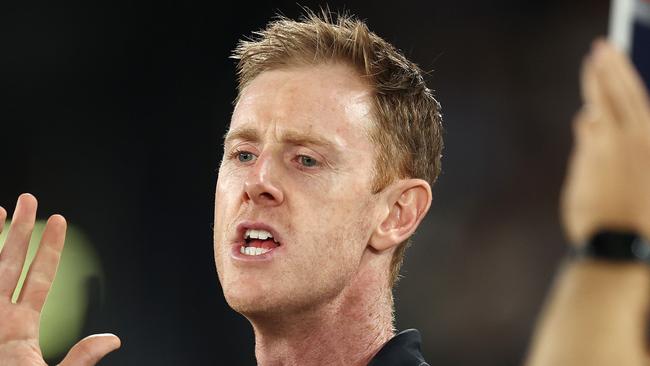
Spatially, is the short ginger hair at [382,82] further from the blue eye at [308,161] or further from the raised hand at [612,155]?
the raised hand at [612,155]

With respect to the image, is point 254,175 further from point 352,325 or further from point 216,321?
point 216,321

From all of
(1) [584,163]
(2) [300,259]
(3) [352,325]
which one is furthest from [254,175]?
(1) [584,163]

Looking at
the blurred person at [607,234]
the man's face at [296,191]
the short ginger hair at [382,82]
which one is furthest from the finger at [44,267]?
the blurred person at [607,234]

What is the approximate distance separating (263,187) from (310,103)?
220mm

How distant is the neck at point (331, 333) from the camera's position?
199 centimetres

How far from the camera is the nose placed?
6.20 feet

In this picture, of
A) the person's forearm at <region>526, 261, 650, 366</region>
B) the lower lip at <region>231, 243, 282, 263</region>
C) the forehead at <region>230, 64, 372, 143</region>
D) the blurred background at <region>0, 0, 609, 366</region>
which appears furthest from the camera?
the blurred background at <region>0, 0, 609, 366</region>

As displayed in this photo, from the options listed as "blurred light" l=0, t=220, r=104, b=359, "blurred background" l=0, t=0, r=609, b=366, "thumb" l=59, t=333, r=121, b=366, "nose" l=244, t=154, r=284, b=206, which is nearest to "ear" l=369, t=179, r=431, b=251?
"nose" l=244, t=154, r=284, b=206

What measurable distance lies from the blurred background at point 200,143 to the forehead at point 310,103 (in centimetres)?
205

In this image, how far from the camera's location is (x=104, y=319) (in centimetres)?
403

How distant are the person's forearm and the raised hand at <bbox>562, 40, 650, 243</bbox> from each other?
0.16ft

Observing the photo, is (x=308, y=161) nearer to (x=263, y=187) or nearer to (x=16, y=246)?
(x=263, y=187)

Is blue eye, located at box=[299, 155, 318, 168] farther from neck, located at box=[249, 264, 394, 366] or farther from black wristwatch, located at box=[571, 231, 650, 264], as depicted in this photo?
black wristwatch, located at box=[571, 231, 650, 264]

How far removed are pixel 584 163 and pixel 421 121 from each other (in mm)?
1098
